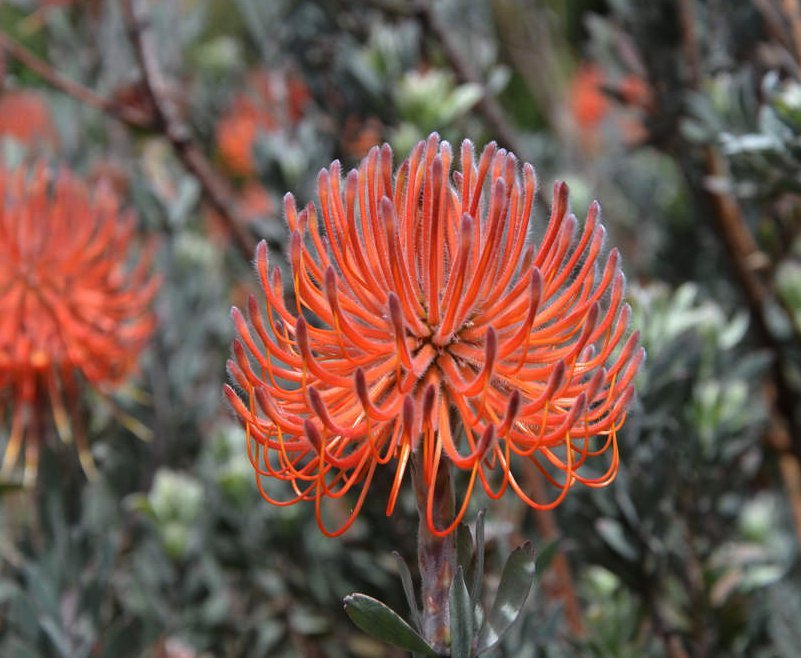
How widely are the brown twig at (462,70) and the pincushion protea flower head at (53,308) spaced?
888 mm

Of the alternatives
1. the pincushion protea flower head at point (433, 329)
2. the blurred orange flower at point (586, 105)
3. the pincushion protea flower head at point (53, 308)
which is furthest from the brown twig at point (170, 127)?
the blurred orange flower at point (586, 105)

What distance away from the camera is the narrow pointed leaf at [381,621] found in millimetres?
994

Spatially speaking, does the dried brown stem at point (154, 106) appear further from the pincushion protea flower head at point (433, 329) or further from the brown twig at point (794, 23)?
the brown twig at point (794, 23)

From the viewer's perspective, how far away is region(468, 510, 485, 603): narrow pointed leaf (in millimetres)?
1021

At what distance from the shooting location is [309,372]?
1045 millimetres

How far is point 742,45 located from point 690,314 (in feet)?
3.54

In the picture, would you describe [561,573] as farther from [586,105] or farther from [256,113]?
[586,105]

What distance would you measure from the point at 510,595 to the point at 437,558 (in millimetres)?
88

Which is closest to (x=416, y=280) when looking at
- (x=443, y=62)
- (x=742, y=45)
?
(x=443, y=62)

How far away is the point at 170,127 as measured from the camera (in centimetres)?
209

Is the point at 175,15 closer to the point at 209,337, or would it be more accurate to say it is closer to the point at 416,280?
the point at 209,337

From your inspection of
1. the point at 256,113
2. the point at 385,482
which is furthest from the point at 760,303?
the point at 256,113

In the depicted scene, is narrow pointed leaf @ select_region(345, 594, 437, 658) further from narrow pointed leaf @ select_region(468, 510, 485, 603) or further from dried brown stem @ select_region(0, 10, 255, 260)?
dried brown stem @ select_region(0, 10, 255, 260)

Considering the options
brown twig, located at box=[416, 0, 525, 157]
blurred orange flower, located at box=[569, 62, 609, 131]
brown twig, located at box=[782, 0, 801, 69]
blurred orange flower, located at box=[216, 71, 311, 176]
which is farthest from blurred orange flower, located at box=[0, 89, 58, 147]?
A: brown twig, located at box=[782, 0, 801, 69]
